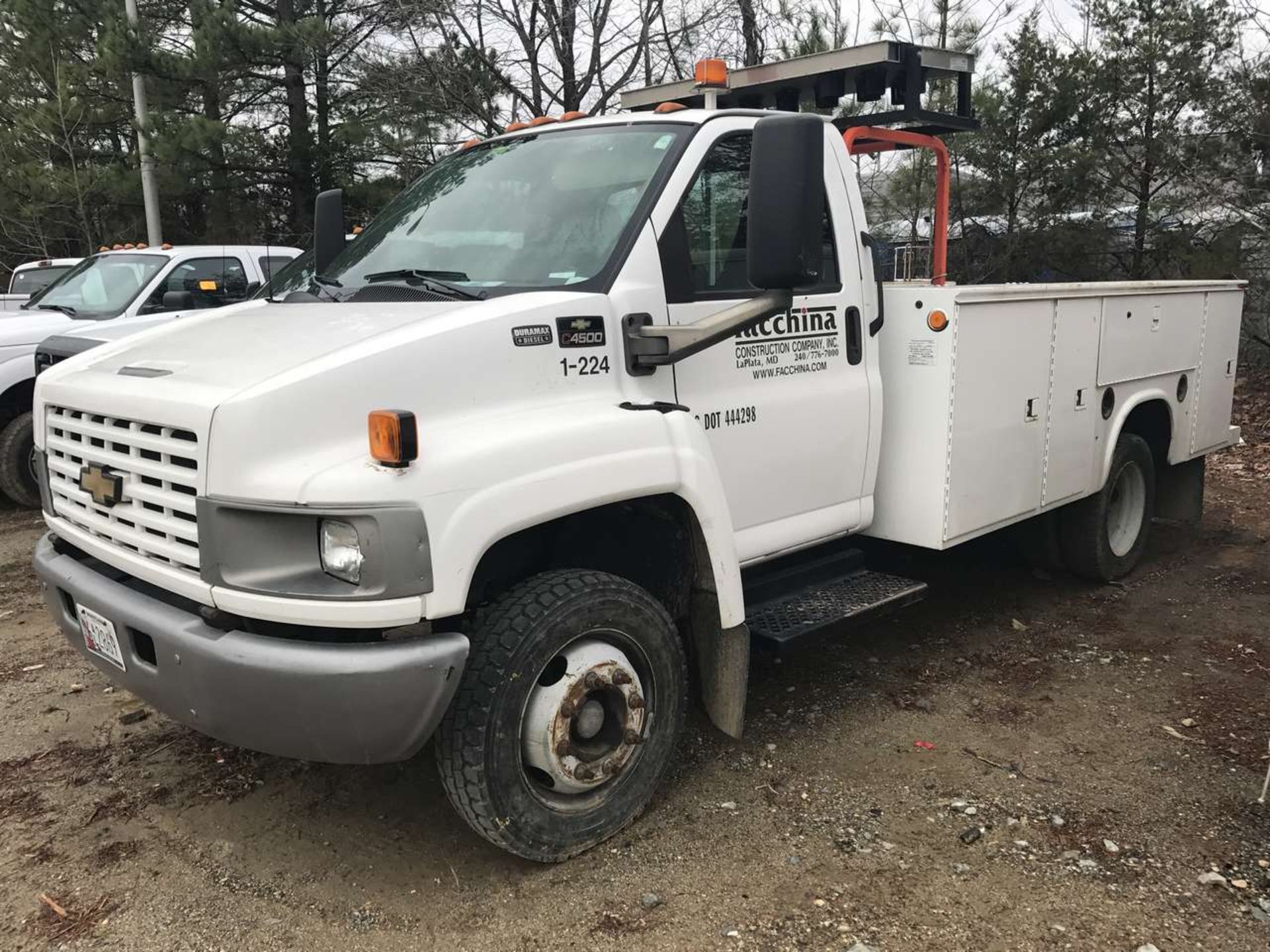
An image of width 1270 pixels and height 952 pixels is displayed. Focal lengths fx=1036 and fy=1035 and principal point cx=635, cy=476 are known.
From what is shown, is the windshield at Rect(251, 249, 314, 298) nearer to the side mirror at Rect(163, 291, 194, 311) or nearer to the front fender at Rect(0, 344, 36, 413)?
the side mirror at Rect(163, 291, 194, 311)

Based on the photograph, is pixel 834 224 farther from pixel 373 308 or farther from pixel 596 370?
pixel 373 308

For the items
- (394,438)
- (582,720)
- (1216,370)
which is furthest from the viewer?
(1216,370)

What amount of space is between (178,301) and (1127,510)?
18.7 ft

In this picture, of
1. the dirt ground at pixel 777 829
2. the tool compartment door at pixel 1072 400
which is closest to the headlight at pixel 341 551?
the dirt ground at pixel 777 829

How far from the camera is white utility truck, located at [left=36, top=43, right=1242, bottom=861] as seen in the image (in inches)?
103

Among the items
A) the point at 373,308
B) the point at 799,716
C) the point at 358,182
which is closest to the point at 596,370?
the point at 373,308

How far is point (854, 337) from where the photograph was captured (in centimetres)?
402

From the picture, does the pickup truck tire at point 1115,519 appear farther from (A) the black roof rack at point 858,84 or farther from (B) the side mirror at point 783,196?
(B) the side mirror at point 783,196

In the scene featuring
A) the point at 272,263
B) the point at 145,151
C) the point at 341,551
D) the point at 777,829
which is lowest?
the point at 777,829

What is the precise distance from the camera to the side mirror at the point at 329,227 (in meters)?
4.36

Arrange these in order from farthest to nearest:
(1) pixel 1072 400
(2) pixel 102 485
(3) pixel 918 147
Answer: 1. (3) pixel 918 147
2. (1) pixel 1072 400
3. (2) pixel 102 485

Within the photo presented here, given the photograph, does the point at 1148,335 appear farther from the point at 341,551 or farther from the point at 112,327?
the point at 112,327

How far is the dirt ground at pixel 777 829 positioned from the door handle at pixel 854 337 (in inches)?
56.2

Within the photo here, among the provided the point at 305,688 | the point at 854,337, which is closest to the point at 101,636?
the point at 305,688
